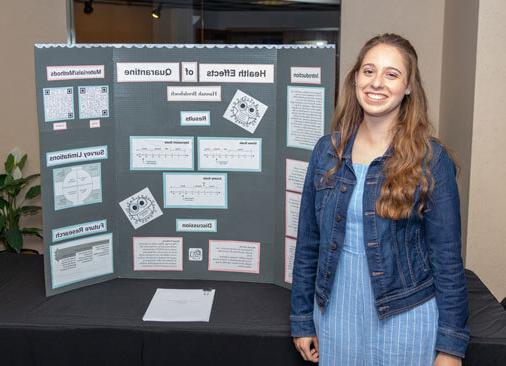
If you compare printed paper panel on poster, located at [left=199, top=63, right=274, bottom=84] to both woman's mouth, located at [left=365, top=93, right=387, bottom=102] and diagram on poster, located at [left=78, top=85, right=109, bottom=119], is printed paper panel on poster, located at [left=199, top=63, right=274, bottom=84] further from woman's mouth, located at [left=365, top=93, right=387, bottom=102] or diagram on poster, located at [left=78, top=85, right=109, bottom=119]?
woman's mouth, located at [left=365, top=93, right=387, bottom=102]

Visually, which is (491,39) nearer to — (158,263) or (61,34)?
(158,263)

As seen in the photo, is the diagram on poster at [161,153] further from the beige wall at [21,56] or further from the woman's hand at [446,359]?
the beige wall at [21,56]

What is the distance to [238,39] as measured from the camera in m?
4.66

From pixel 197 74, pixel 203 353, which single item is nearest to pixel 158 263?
pixel 203 353

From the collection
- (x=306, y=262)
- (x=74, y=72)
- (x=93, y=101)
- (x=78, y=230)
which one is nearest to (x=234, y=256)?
(x=78, y=230)

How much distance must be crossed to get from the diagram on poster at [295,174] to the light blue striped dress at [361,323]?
2.16 feet

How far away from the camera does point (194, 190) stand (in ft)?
8.16

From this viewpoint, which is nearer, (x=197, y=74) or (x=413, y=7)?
(x=197, y=74)

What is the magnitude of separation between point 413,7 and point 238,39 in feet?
4.28

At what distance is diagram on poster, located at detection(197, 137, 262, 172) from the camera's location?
7.98ft

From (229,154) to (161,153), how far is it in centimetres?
28

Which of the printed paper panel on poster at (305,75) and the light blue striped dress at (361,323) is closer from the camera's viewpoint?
the light blue striped dress at (361,323)

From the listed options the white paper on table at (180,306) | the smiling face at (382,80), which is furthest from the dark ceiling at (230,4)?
the smiling face at (382,80)

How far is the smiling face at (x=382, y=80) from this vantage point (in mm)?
1588
